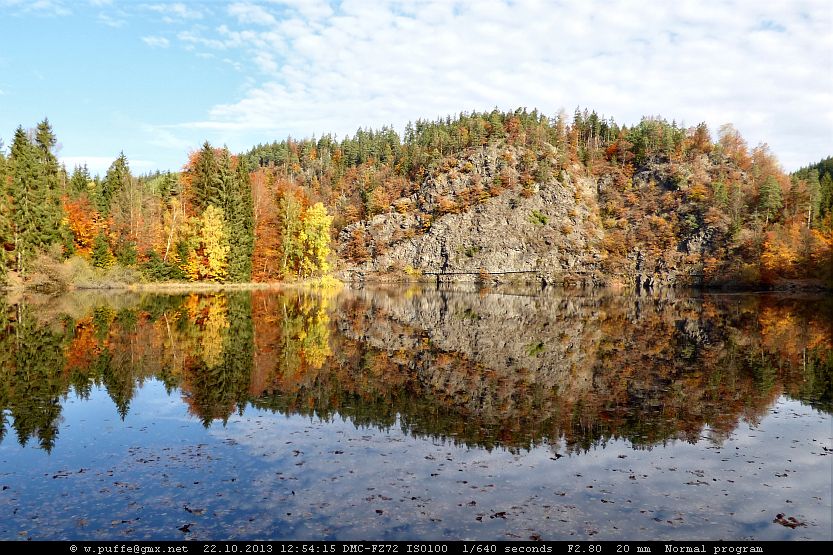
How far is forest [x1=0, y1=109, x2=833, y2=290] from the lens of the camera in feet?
247

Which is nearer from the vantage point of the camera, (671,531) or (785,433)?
(671,531)

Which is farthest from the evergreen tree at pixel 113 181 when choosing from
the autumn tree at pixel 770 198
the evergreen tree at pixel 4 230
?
the autumn tree at pixel 770 198

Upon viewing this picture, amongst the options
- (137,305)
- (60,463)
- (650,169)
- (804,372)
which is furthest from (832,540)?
(650,169)

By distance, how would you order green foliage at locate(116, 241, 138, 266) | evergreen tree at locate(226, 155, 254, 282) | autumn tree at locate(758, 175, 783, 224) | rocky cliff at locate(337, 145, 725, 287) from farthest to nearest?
rocky cliff at locate(337, 145, 725, 287) → autumn tree at locate(758, 175, 783, 224) → evergreen tree at locate(226, 155, 254, 282) → green foliage at locate(116, 241, 138, 266)

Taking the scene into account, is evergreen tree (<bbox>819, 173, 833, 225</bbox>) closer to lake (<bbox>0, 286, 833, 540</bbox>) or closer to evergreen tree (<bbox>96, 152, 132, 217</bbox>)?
lake (<bbox>0, 286, 833, 540</bbox>)

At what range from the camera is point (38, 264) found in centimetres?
6600

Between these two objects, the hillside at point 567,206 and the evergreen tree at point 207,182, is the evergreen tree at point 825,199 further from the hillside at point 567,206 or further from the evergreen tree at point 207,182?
the evergreen tree at point 207,182

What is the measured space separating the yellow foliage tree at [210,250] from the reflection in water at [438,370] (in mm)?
31951

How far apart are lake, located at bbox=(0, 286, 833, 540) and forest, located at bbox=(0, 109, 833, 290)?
44.7 metres

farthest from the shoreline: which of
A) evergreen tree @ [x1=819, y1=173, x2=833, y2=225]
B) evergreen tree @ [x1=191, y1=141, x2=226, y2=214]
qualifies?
evergreen tree @ [x1=819, y1=173, x2=833, y2=225]

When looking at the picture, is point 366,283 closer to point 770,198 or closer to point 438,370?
point 770,198

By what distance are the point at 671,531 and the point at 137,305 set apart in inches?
2142

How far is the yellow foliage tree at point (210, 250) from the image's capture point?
79125mm

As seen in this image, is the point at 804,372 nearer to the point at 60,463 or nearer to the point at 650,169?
the point at 60,463
